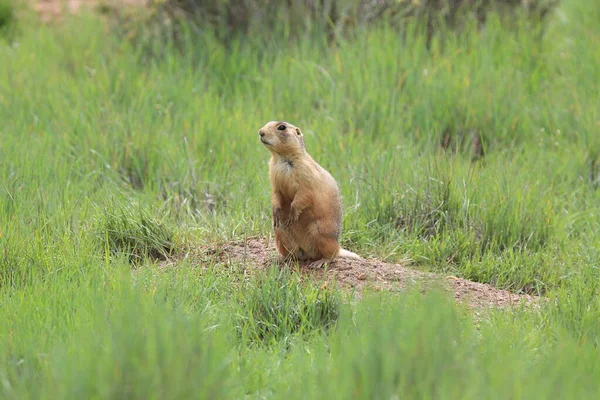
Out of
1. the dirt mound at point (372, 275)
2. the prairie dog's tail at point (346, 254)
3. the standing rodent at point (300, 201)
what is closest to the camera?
the dirt mound at point (372, 275)

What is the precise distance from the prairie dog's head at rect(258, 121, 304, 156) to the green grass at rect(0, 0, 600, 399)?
69 cm

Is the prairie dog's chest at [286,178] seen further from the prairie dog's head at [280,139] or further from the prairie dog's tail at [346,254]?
the prairie dog's tail at [346,254]

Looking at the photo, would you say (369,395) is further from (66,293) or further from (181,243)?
(181,243)

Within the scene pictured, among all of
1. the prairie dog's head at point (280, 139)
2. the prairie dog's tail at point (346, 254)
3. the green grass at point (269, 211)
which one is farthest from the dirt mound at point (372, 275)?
the prairie dog's head at point (280, 139)

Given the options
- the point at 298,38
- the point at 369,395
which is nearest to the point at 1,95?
the point at 298,38

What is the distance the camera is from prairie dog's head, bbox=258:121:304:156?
495cm

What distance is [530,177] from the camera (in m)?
6.29

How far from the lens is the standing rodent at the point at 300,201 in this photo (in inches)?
194

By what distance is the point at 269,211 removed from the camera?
5719mm

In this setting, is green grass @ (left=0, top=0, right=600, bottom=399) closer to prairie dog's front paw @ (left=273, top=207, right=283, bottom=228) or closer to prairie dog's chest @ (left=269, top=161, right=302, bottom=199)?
prairie dog's front paw @ (left=273, top=207, right=283, bottom=228)

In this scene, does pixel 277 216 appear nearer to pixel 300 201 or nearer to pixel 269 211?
pixel 300 201

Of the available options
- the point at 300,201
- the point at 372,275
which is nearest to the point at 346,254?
the point at 372,275

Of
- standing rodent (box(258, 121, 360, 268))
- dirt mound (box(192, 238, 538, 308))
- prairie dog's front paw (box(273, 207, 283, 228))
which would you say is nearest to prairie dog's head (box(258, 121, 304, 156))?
standing rodent (box(258, 121, 360, 268))

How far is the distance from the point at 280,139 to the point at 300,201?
13.4 inches
